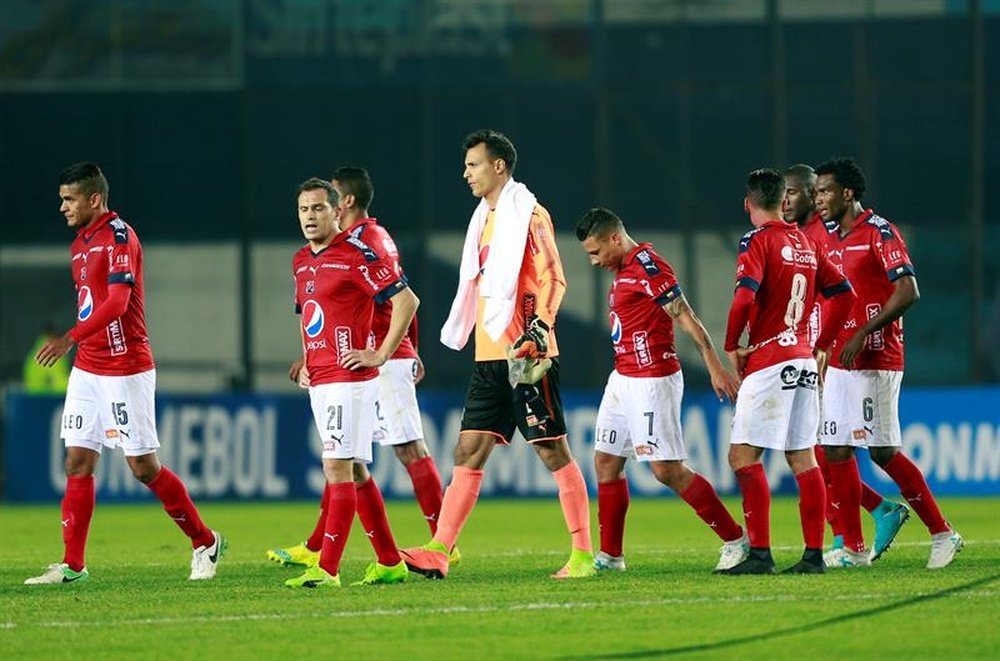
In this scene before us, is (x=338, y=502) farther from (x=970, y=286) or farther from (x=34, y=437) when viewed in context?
(x=970, y=286)

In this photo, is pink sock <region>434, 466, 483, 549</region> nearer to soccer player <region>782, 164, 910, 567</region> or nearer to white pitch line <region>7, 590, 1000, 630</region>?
white pitch line <region>7, 590, 1000, 630</region>

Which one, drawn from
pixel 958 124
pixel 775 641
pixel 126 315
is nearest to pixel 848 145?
pixel 958 124

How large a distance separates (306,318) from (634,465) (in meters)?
10.4

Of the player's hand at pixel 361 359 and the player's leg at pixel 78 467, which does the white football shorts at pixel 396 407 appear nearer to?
the player's leg at pixel 78 467

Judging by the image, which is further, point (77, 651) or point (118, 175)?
point (118, 175)

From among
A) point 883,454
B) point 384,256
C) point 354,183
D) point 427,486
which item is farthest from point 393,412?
point 883,454

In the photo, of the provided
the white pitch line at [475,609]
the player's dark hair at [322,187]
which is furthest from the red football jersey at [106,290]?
the white pitch line at [475,609]

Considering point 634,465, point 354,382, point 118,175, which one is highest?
point 118,175

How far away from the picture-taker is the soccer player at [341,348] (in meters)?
10.1

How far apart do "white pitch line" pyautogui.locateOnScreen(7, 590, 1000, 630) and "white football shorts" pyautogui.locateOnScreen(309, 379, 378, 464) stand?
3.81 ft

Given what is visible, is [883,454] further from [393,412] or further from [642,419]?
[393,412]

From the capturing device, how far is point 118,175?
2627 centimetres

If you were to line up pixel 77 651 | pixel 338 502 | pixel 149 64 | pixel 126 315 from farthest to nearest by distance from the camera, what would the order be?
pixel 149 64 < pixel 126 315 < pixel 338 502 < pixel 77 651

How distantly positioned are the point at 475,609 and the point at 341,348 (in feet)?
5.58
